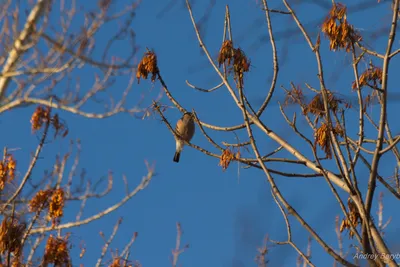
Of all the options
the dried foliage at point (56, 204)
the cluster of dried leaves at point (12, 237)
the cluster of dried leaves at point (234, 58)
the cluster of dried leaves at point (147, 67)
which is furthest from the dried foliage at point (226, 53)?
the cluster of dried leaves at point (12, 237)

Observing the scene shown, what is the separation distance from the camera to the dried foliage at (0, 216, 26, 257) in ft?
9.38

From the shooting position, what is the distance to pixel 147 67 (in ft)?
12.6

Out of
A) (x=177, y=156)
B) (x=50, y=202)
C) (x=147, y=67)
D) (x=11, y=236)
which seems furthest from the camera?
(x=177, y=156)

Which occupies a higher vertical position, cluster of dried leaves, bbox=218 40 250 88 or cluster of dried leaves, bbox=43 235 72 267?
cluster of dried leaves, bbox=218 40 250 88

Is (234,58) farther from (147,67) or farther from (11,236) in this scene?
(11,236)

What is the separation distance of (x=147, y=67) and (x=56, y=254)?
1.35 metres

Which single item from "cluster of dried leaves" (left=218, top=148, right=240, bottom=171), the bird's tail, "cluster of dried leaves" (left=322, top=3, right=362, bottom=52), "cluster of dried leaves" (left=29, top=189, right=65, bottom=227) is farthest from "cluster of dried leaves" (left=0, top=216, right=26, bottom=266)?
the bird's tail

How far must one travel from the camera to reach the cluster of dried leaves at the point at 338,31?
2.96m

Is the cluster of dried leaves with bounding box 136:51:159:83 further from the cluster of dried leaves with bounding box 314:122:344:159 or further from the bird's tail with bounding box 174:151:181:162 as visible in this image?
the bird's tail with bounding box 174:151:181:162

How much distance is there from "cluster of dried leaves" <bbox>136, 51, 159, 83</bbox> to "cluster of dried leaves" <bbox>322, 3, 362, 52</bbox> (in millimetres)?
1194

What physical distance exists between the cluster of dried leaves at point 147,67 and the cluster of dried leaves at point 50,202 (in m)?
0.94

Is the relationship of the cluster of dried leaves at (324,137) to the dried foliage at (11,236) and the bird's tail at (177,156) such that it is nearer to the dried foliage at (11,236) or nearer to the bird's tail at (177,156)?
the dried foliage at (11,236)

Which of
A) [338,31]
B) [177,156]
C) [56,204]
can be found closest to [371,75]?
[338,31]

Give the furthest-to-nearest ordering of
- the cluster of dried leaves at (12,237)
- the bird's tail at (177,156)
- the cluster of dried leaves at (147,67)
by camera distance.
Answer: the bird's tail at (177,156), the cluster of dried leaves at (147,67), the cluster of dried leaves at (12,237)
